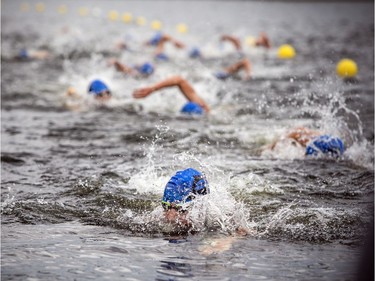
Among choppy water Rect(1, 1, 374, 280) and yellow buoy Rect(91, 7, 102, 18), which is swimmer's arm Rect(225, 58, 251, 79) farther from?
yellow buoy Rect(91, 7, 102, 18)

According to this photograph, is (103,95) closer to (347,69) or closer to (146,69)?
(146,69)

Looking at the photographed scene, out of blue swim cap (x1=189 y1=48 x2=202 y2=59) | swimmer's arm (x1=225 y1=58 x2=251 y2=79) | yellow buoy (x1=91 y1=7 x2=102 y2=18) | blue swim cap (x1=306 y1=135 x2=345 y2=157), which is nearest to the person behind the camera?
blue swim cap (x1=306 y1=135 x2=345 y2=157)

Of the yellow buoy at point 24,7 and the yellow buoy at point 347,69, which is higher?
the yellow buoy at point 24,7

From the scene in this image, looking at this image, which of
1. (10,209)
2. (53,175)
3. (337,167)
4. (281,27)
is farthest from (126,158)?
(281,27)

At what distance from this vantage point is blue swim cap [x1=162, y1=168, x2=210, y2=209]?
4.55 m

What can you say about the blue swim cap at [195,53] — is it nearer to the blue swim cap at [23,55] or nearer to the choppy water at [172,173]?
the choppy water at [172,173]

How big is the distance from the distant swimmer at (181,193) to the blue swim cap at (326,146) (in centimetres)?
240

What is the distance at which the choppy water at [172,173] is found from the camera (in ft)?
13.5

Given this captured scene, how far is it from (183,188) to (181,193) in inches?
1.7

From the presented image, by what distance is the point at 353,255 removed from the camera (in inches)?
Answer: 169

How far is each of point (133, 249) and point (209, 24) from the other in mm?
22646

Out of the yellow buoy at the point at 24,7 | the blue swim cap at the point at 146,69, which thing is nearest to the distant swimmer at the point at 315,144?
the blue swim cap at the point at 146,69

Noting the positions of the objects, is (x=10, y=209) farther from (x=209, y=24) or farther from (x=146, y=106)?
(x=209, y=24)

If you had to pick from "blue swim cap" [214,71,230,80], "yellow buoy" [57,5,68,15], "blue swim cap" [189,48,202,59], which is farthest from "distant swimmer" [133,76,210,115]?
"yellow buoy" [57,5,68,15]
